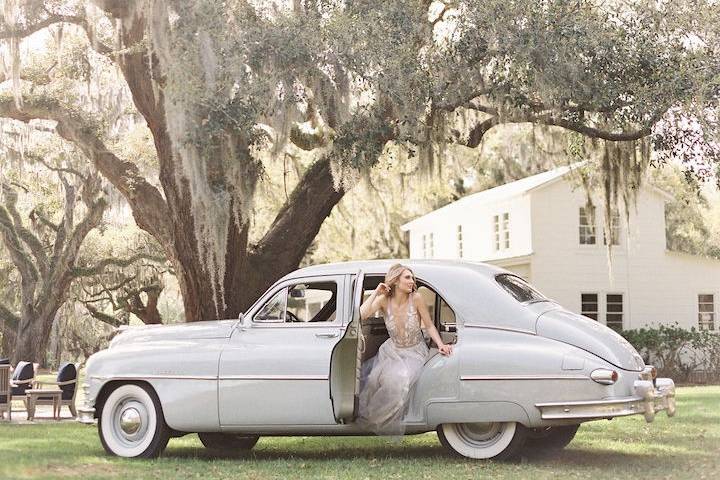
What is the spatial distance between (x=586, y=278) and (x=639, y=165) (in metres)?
9.92

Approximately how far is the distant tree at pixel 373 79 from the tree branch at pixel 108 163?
1.95ft

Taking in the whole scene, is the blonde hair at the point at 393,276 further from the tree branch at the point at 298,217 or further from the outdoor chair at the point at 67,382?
the tree branch at the point at 298,217

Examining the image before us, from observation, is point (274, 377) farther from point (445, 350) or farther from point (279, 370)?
point (445, 350)

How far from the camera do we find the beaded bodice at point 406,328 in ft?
33.4

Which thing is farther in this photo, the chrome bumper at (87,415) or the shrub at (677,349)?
the shrub at (677,349)

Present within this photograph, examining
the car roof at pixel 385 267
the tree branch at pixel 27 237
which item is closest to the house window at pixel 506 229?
the tree branch at pixel 27 237

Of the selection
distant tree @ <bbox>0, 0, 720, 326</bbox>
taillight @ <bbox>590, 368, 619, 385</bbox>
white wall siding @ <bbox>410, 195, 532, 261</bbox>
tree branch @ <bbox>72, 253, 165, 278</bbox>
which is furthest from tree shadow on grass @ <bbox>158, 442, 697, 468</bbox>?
tree branch @ <bbox>72, 253, 165, 278</bbox>

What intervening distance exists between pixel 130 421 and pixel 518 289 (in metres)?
3.87

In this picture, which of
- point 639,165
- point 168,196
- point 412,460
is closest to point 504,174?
point 639,165

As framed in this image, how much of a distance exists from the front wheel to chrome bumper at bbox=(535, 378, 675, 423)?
0.39 m

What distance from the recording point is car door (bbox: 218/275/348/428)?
32.9ft

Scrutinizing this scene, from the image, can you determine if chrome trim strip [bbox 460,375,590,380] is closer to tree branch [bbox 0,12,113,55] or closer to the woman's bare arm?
the woman's bare arm

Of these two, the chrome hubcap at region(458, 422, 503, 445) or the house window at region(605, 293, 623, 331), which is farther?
the house window at region(605, 293, 623, 331)

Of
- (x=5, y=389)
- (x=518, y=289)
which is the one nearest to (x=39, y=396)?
(x=5, y=389)
